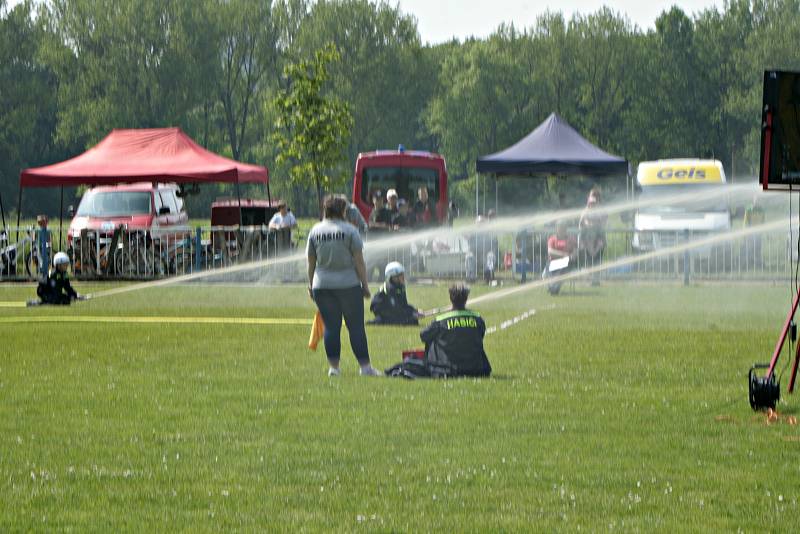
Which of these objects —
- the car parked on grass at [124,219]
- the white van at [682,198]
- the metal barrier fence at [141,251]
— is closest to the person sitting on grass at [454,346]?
the car parked on grass at [124,219]

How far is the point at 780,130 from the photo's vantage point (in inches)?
405

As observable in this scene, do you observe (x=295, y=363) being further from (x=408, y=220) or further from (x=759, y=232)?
(x=759, y=232)

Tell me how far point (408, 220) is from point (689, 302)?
24.5ft

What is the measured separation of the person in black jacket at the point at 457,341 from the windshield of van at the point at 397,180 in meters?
22.7

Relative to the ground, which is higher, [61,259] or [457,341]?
[61,259]

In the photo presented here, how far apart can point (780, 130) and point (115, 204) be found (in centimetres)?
2455

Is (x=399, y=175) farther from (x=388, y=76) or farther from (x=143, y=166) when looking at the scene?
(x=388, y=76)

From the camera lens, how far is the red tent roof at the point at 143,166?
31.9 m

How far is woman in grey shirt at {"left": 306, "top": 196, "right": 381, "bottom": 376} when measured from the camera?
1264 cm

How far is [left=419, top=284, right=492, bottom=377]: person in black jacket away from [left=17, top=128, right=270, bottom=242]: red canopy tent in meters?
20.3

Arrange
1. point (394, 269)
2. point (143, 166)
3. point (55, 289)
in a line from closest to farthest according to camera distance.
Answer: point (394, 269) < point (55, 289) < point (143, 166)

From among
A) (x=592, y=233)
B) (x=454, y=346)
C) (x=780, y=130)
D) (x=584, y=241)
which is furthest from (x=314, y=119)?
(x=780, y=130)

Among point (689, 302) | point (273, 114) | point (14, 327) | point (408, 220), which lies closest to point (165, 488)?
point (14, 327)

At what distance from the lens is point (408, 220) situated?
28.2 m
